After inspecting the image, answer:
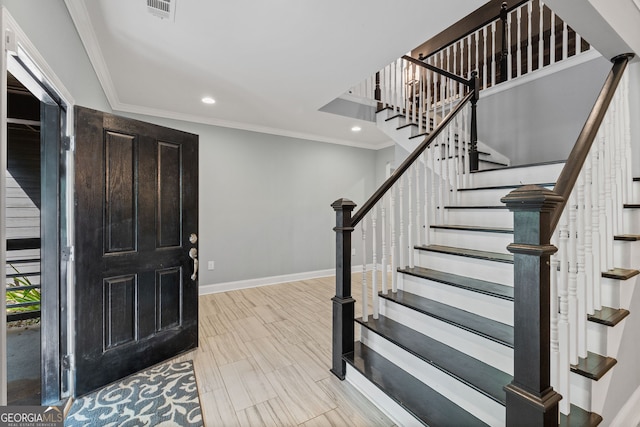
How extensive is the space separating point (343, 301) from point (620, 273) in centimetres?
153

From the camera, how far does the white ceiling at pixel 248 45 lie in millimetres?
1853

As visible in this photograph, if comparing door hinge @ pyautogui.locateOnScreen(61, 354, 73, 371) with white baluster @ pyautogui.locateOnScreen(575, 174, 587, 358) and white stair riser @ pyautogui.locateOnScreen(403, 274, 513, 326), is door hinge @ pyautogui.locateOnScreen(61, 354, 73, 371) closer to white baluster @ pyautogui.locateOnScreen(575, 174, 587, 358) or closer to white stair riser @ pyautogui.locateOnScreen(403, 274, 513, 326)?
white stair riser @ pyautogui.locateOnScreen(403, 274, 513, 326)

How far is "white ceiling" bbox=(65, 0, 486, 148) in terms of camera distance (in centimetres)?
185

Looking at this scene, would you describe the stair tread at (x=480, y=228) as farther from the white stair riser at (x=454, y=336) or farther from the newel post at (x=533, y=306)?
the newel post at (x=533, y=306)

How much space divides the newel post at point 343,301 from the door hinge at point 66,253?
5.73ft

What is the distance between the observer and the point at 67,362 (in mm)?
1816

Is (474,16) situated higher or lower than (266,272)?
higher

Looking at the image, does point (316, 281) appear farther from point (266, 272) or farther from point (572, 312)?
point (572, 312)

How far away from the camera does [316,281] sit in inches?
185

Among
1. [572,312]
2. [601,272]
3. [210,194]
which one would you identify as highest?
[210,194]

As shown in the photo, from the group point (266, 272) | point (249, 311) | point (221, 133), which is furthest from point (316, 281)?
point (221, 133)

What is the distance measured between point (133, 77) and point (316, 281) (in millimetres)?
3635

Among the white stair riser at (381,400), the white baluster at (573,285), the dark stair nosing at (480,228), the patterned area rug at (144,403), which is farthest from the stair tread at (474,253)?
the patterned area rug at (144,403)

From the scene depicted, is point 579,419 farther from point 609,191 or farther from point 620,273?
point 609,191
